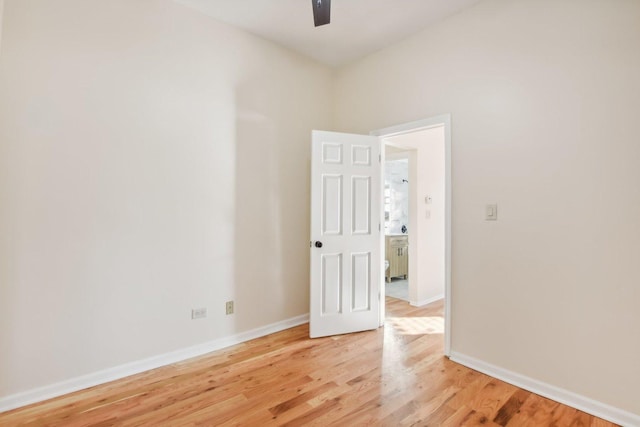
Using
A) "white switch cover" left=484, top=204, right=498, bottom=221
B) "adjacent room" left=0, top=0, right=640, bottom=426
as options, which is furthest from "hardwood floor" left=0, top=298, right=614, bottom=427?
"white switch cover" left=484, top=204, right=498, bottom=221

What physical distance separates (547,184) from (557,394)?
1375mm

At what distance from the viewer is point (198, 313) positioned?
8.55ft

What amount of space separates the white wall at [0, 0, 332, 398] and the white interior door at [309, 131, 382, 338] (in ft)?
1.39

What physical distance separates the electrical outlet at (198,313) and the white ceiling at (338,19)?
254cm

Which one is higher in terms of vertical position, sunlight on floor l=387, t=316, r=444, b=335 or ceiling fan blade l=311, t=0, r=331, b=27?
ceiling fan blade l=311, t=0, r=331, b=27

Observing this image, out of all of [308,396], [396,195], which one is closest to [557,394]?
[308,396]

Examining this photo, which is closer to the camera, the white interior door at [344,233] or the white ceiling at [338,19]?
the white ceiling at [338,19]

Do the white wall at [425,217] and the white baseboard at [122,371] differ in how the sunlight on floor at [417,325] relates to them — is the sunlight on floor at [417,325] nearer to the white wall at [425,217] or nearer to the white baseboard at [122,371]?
the white wall at [425,217]

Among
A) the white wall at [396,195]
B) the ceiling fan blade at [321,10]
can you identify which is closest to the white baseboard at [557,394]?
the ceiling fan blade at [321,10]

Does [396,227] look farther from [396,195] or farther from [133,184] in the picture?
[133,184]

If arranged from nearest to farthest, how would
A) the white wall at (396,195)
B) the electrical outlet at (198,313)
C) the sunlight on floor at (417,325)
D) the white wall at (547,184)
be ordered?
the white wall at (547,184) → the electrical outlet at (198,313) → the sunlight on floor at (417,325) → the white wall at (396,195)

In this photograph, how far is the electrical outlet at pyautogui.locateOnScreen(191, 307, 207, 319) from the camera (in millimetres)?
2582

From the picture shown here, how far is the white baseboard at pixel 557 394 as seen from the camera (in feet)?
5.77

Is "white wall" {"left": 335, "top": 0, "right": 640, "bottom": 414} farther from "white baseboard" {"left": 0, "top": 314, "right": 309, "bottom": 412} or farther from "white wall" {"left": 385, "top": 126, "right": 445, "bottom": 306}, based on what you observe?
"white baseboard" {"left": 0, "top": 314, "right": 309, "bottom": 412}
